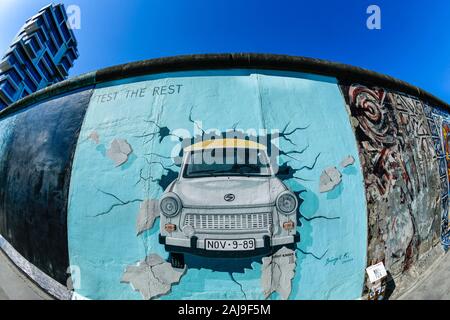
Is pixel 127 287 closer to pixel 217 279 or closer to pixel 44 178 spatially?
pixel 217 279

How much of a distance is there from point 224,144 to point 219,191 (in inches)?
32.4

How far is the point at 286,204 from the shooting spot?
9.51ft

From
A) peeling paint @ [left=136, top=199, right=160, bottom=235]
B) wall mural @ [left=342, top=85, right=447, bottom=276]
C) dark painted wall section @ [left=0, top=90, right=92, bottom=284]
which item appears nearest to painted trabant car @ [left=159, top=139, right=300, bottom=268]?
peeling paint @ [left=136, top=199, right=160, bottom=235]

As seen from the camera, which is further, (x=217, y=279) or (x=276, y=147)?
(x=276, y=147)

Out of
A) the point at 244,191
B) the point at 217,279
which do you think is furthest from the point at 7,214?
the point at 244,191

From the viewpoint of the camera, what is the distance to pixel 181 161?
314 centimetres

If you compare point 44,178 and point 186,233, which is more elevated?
point 44,178

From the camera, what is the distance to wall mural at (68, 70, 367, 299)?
Answer: 2895 mm

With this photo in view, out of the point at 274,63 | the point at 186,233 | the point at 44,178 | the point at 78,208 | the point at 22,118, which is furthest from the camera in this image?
the point at 22,118

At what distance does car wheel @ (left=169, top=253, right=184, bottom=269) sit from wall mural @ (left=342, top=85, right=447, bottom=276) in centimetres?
343

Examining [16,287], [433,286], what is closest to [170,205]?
[16,287]

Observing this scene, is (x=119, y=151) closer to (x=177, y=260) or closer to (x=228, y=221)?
(x=177, y=260)
